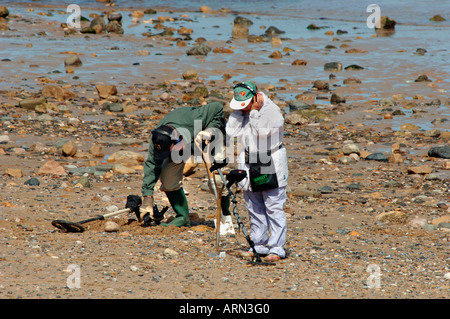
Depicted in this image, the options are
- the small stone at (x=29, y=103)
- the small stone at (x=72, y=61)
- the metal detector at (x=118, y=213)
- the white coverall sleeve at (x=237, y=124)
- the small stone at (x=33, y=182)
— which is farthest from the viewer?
the small stone at (x=72, y=61)

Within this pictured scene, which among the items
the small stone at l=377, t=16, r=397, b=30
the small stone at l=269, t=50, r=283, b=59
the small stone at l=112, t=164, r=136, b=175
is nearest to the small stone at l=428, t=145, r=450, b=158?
the small stone at l=112, t=164, r=136, b=175

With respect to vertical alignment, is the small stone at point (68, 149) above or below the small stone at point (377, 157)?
above

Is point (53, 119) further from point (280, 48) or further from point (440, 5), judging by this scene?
point (440, 5)

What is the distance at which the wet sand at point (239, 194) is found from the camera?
5773 mm

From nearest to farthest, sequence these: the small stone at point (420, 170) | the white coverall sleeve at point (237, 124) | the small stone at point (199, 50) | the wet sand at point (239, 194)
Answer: the wet sand at point (239, 194) < the white coverall sleeve at point (237, 124) < the small stone at point (420, 170) < the small stone at point (199, 50)

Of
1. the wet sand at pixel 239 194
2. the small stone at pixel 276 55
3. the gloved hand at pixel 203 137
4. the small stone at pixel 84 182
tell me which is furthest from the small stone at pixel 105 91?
the gloved hand at pixel 203 137

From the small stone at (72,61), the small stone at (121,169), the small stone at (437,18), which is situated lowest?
the small stone at (121,169)

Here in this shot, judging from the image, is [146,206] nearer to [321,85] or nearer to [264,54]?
[321,85]

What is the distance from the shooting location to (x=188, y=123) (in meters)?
6.99

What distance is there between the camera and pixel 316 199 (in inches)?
364

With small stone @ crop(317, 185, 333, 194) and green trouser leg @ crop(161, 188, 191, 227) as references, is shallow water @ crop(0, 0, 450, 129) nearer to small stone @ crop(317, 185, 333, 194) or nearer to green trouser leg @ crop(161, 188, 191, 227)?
small stone @ crop(317, 185, 333, 194)

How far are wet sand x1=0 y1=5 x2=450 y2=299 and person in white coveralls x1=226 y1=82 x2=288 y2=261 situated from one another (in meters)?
0.57

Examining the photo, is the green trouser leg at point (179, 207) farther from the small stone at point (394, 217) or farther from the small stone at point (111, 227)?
the small stone at point (394, 217)

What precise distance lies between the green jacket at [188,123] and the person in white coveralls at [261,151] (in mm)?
847
